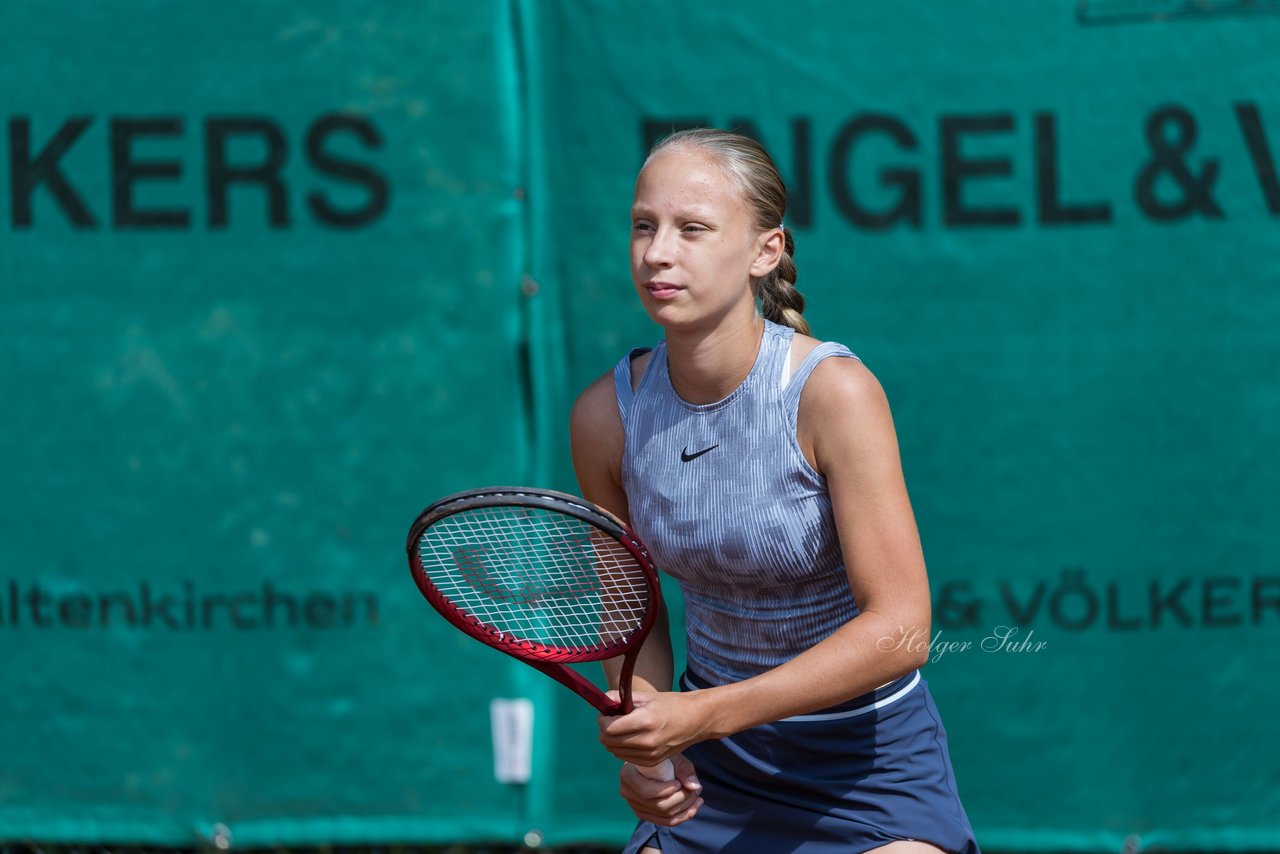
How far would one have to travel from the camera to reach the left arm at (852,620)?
1.86 metres

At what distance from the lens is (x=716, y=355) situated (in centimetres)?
204

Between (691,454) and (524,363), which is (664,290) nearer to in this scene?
(691,454)

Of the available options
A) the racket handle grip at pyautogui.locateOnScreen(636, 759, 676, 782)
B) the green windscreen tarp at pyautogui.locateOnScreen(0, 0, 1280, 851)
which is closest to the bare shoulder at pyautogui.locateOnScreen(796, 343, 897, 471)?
the racket handle grip at pyautogui.locateOnScreen(636, 759, 676, 782)

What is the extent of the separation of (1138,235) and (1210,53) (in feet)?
1.57

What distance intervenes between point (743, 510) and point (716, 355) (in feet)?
0.75

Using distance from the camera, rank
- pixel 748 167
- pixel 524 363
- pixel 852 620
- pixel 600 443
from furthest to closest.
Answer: pixel 524 363 < pixel 600 443 < pixel 748 167 < pixel 852 620

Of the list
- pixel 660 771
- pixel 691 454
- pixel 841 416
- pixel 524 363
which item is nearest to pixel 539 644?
pixel 660 771

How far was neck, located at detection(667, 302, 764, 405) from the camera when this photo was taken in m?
2.03

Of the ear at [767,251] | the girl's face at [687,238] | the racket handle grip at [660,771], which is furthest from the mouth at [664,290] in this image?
the racket handle grip at [660,771]

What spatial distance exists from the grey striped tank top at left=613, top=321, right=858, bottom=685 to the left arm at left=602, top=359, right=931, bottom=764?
0.06 meters

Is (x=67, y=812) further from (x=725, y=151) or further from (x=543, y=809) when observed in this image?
(x=725, y=151)

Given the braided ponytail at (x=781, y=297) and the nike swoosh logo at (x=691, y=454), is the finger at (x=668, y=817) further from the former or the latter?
the braided ponytail at (x=781, y=297)

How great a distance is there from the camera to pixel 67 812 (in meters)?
3.72

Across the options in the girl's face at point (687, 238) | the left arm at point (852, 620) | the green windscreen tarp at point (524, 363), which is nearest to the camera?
the left arm at point (852, 620)
